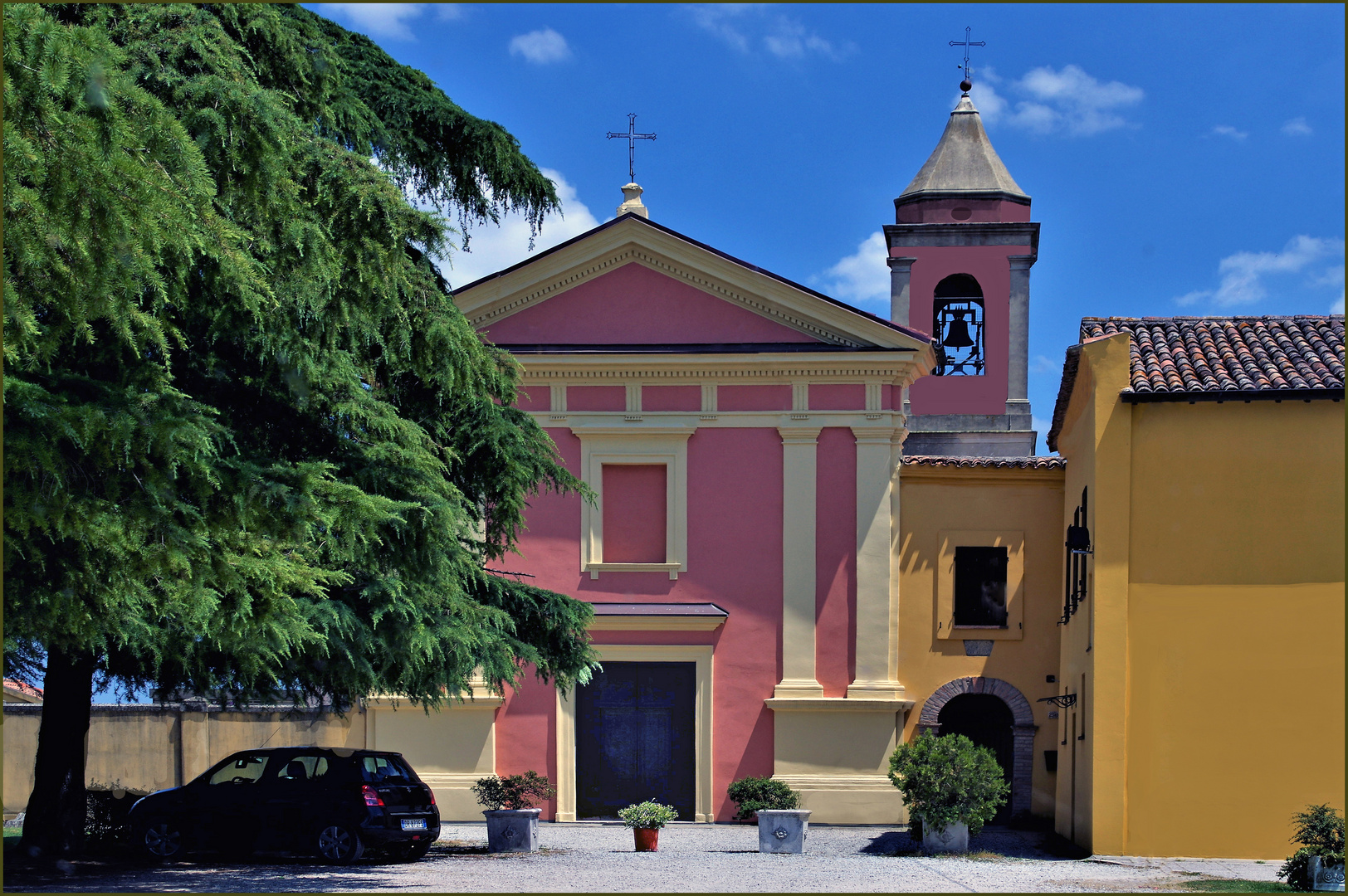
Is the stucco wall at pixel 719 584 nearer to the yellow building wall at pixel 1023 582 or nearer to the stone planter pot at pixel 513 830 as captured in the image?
the yellow building wall at pixel 1023 582

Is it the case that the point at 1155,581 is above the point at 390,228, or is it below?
below

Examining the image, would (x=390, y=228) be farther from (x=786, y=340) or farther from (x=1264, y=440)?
(x=786, y=340)

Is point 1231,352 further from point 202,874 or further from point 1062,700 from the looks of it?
point 202,874

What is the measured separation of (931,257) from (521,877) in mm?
20250

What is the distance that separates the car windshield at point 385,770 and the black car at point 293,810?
0.01 m

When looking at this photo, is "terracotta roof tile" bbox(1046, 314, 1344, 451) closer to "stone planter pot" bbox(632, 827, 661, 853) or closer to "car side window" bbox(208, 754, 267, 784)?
"stone planter pot" bbox(632, 827, 661, 853)

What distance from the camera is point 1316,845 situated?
12.7 meters

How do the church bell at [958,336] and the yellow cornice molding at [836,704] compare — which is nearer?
the yellow cornice molding at [836,704]

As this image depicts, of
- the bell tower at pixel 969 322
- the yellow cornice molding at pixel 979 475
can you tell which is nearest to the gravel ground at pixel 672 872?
the yellow cornice molding at pixel 979 475

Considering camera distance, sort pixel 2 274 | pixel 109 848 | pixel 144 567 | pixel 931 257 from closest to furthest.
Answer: pixel 2 274, pixel 144 567, pixel 109 848, pixel 931 257

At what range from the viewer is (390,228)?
10234 millimetres

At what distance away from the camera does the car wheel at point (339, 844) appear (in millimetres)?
14344

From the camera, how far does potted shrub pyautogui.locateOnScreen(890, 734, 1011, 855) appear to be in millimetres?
16328

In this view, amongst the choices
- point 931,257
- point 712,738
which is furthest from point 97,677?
point 931,257
